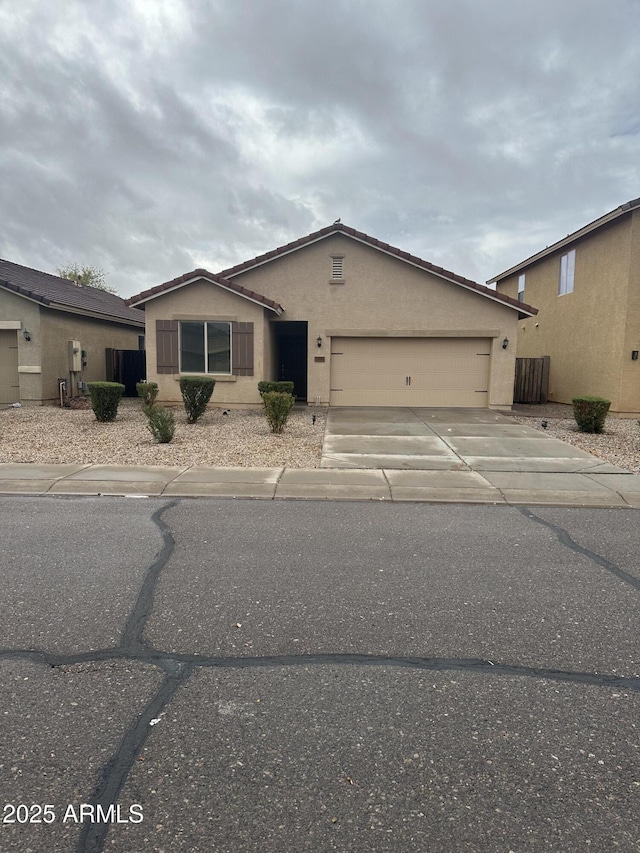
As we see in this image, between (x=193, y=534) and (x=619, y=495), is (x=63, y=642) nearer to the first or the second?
(x=193, y=534)

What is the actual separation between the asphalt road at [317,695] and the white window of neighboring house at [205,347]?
11026 mm

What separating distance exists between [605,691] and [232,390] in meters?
13.8

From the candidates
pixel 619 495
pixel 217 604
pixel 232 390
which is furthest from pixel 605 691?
pixel 232 390

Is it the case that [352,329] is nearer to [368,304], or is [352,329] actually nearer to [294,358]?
[368,304]

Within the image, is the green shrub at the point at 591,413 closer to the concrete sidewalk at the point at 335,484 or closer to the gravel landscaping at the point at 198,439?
the gravel landscaping at the point at 198,439

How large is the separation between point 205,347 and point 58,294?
5.84 metres

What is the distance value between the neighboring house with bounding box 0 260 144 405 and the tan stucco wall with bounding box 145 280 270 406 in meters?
1.19

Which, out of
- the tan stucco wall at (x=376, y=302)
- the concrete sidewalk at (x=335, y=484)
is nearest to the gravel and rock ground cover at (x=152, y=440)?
the concrete sidewalk at (x=335, y=484)

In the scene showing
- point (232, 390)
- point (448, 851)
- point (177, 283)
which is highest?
point (177, 283)

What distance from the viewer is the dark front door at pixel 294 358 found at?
1880 centimetres

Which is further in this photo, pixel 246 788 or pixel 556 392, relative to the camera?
pixel 556 392

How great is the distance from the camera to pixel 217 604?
3857 mm

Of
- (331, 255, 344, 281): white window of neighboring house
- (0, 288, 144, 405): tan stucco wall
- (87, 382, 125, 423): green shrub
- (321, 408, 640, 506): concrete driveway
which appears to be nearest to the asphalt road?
(321, 408, 640, 506): concrete driveway

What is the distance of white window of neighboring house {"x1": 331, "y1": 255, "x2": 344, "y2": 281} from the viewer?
1645 centimetres
